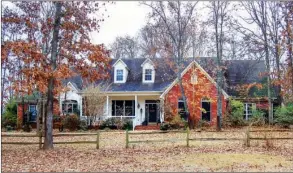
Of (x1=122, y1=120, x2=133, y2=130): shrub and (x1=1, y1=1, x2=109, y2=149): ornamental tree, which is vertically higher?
(x1=1, y1=1, x2=109, y2=149): ornamental tree

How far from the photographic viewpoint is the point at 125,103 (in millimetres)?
31719

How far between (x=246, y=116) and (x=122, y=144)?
50.4ft

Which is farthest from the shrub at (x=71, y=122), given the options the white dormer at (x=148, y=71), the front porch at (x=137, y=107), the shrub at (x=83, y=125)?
the white dormer at (x=148, y=71)

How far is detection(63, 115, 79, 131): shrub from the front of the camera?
26531 millimetres

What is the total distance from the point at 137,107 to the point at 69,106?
5.90 m

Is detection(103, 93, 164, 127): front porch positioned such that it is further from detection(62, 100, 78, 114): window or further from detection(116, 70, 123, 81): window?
detection(62, 100, 78, 114): window

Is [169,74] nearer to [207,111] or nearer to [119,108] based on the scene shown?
[207,111]

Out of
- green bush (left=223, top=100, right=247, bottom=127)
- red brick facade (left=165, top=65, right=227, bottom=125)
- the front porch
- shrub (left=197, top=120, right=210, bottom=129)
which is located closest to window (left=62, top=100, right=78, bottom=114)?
the front porch

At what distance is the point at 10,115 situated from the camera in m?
31.2

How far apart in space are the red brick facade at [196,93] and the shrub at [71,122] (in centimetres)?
733

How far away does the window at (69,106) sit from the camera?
30572 mm

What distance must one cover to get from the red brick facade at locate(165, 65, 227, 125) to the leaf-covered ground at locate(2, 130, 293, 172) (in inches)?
444

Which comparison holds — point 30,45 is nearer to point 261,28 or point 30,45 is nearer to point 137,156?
point 137,156

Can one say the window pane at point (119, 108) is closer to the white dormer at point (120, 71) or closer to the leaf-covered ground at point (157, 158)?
the white dormer at point (120, 71)
